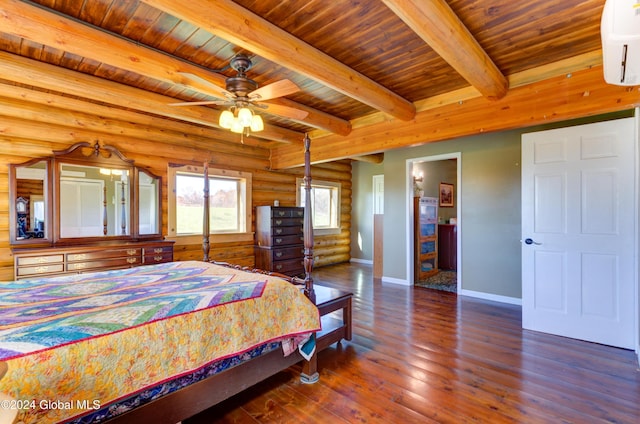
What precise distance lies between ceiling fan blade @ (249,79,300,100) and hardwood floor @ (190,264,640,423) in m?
2.35

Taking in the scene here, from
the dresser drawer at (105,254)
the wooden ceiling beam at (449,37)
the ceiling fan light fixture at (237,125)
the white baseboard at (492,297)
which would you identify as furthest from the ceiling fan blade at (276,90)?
the white baseboard at (492,297)

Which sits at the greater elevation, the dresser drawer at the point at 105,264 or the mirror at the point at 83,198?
the mirror at the point at 83,198

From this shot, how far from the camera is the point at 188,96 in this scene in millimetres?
3701

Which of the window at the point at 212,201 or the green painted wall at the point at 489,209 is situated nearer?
the green painted wall at the point at 489,209

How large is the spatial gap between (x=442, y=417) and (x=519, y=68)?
3.19 meters

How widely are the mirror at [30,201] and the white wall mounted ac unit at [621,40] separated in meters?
5.28

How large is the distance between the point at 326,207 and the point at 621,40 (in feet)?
20.5

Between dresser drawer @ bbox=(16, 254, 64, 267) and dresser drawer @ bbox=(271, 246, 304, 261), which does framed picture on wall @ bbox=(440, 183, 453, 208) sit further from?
dresser drawer @ bbox=(16, 254, 64, 267)

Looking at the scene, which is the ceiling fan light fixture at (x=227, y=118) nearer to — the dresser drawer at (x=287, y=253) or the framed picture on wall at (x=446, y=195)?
the dresser drawer at (x=287, y=253)

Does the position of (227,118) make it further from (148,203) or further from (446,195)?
(446,195)

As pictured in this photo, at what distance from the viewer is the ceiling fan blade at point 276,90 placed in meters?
2.39

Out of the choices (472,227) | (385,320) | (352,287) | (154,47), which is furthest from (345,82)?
(352,287)

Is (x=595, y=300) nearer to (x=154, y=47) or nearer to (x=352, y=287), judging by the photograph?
(x=352, y=287)

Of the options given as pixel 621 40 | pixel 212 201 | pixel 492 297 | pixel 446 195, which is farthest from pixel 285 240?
Result: pixel 621 40
